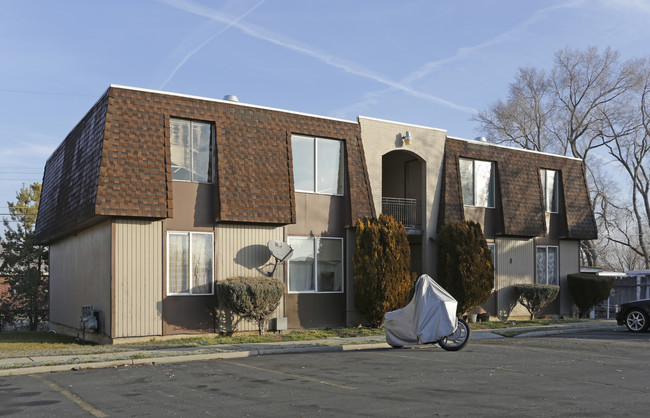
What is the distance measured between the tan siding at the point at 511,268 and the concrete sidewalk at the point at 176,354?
18.0ft

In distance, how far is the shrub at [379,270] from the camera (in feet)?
61.4

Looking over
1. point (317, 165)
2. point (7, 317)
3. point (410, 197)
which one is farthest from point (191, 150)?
point (7, 317)

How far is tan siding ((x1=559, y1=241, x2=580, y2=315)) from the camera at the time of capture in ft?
82.3

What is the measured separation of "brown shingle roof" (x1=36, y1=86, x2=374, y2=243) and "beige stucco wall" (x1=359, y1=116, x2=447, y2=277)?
0.62 metres

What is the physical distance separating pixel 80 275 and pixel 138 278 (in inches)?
161

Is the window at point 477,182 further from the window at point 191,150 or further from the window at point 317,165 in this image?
the window at point 191,150

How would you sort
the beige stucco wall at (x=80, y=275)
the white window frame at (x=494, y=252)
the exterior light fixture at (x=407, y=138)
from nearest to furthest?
1. the beige stucco wall at (x=80, y=275)
2. the exterior light fixture at (x=407, y=138)
3. the white window frame at (x=494, y=252)

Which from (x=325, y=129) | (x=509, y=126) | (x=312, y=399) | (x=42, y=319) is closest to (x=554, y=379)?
(x=312, y=399)

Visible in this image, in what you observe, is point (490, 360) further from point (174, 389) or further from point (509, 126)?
point (509, 126)

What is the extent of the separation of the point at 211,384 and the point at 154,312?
6.86m

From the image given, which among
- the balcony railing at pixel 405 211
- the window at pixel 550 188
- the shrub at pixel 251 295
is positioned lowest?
the shrub at pixel 251 295

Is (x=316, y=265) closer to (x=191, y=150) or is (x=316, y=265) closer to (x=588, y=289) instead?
(x=191, y=150)

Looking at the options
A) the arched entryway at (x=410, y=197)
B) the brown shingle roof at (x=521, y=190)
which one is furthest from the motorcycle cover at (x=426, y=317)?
the brown shingle roof at (x=521, y=190)

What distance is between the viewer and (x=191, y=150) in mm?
17266
